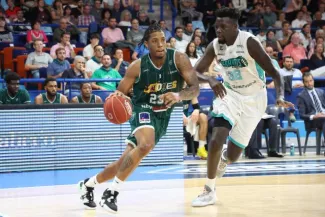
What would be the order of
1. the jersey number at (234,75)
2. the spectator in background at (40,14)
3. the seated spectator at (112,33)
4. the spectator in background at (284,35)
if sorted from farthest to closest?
the spectator in background at (284,35), the spectator in background at (40,14), the seated spectator at (112,33), the jersey number at (234,75)

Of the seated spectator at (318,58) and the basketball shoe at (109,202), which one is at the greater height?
the seated spectator at (318,58)

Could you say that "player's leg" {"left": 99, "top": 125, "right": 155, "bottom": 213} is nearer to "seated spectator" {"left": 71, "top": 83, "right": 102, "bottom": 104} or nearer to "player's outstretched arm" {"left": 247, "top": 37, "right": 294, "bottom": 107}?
"player's outstretched arm" {"left": 247, "top": 37, "right": 294, "bottom": 107}

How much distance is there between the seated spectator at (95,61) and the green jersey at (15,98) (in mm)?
2638

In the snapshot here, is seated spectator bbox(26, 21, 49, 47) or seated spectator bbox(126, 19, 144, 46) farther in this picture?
seated spectator bbox(126, 19, 144, 46)

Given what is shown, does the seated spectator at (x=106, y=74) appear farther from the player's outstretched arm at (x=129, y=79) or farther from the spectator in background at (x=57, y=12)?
the player's outstretched arm at (x=129, y=79)

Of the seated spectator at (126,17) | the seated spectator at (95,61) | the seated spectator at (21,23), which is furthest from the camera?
the seated spectator at (126,17)

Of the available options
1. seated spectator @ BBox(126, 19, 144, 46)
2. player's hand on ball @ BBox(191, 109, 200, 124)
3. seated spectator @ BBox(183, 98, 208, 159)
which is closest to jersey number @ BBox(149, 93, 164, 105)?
player's hand on ball @ BBox(191, 109, 200, 124)

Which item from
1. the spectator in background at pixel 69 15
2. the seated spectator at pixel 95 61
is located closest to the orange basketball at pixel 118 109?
the seated spectator at pixel 95 61

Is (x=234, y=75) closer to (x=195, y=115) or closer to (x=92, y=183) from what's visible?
(x=92, y=183)

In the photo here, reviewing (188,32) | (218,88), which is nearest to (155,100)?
(218,88)

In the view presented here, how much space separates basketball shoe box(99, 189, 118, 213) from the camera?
7.29 metres

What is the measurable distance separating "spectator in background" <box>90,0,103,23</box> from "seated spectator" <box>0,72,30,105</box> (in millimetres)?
6251

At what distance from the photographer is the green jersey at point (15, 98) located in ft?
39.2

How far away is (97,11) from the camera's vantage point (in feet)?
59.5
